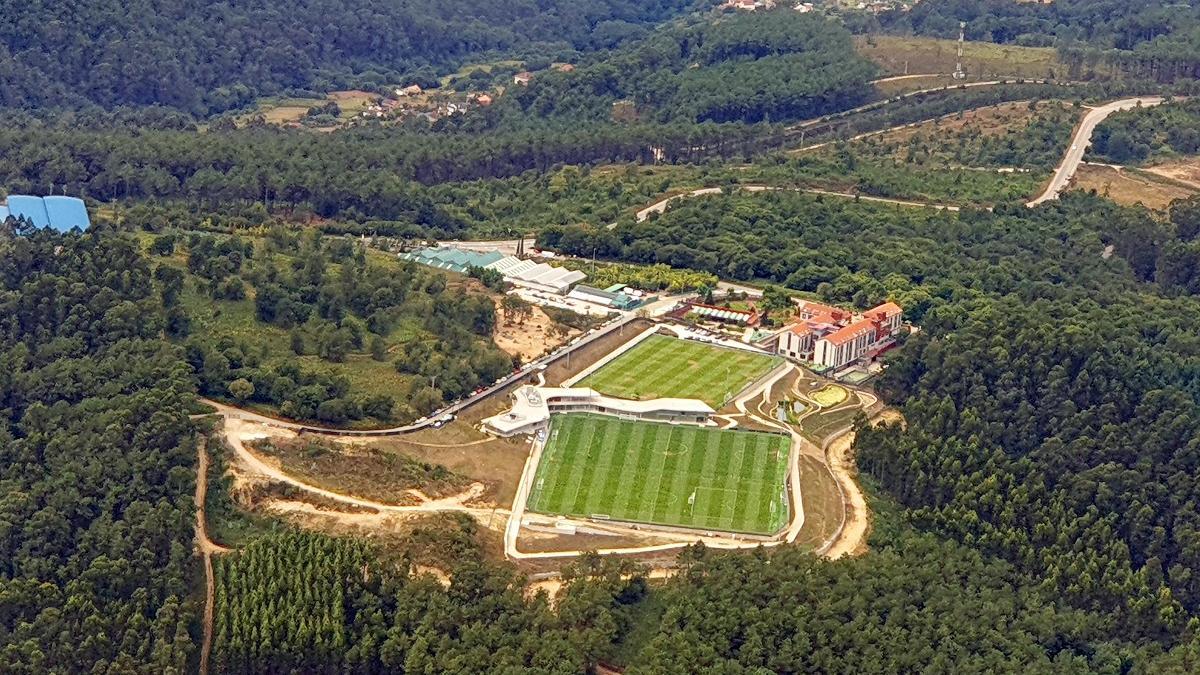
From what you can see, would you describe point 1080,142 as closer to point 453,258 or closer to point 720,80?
point 720,80

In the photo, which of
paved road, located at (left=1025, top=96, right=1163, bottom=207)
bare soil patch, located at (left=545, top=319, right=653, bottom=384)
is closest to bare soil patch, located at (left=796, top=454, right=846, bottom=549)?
bare soil patch, located at (left=545, top=319, right=653, bottom=384)

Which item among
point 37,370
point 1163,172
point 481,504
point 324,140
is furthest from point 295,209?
point 1163,172

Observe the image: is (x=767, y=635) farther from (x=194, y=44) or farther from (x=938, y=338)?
(x=194, y=44)

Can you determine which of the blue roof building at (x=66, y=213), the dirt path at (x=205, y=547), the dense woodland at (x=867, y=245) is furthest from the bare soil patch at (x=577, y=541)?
the blue roof building at (x=66, y=213)

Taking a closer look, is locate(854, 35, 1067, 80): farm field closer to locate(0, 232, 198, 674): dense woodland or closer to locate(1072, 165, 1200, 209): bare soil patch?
locate(1072, 165, 1200, 209): bare soil patch

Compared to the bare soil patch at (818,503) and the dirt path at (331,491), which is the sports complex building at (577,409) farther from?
the bare soil patch at (818,503)
